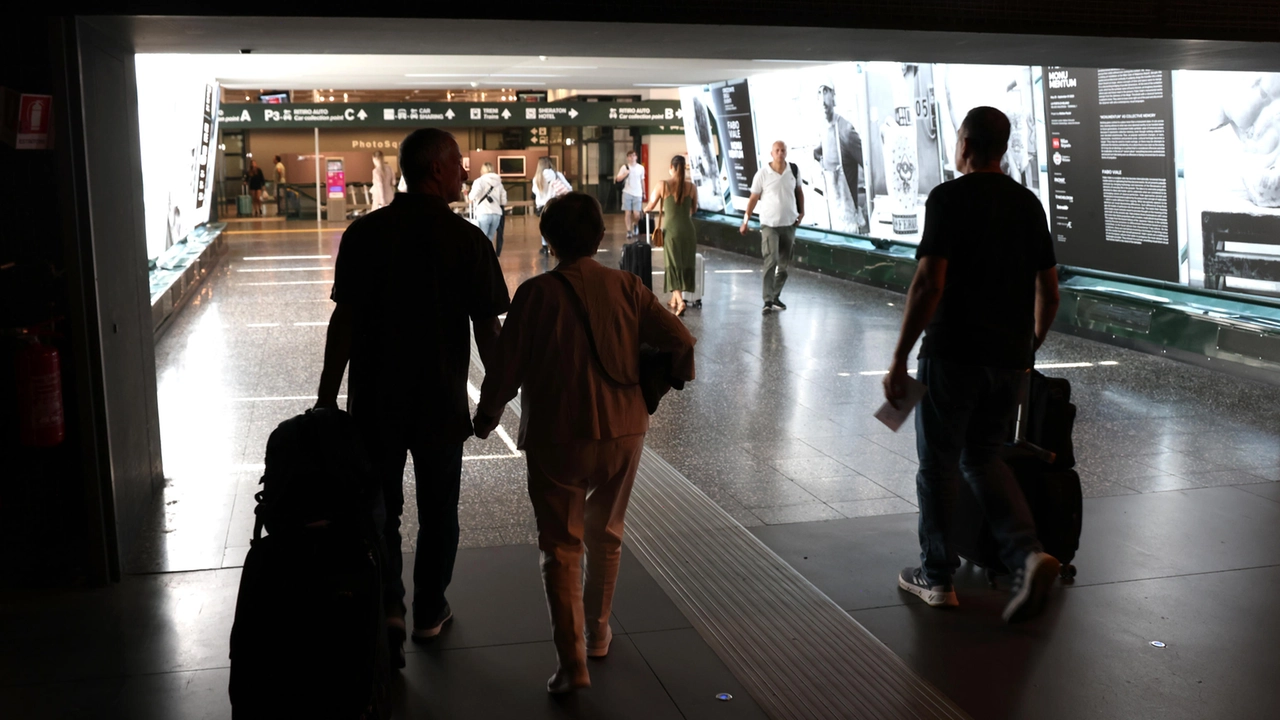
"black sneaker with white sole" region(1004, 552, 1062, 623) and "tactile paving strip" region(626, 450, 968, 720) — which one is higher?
"black sneaker with white sole" region(1004, 552, 1062, 623)

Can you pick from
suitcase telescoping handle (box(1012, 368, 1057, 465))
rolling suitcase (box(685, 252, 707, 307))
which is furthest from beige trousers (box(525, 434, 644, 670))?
rolling suitcase (box(685, 252, 707, 307))

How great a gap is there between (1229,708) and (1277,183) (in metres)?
6.33

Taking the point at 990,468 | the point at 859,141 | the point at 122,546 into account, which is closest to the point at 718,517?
the point at 990,468

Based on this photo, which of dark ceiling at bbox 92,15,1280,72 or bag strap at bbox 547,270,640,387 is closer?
bag strap at bbox 547,270,640,387

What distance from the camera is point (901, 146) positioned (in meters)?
13.9

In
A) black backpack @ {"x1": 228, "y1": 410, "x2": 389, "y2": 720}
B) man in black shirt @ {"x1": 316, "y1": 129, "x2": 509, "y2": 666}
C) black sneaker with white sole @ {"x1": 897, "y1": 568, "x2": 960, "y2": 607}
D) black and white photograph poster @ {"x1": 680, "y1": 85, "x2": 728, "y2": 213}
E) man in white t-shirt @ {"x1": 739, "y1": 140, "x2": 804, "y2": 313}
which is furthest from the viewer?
black and white photograph poster @ {"x1": 680, "y1": 85, "x2": 728, "y2": 213}

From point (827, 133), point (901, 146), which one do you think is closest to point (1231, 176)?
point (901, 146)

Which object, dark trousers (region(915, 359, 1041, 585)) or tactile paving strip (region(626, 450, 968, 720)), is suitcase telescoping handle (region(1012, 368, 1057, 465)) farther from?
tactile paving strip (region(626, 450, 968, 720))

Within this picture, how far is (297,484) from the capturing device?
2965 mm

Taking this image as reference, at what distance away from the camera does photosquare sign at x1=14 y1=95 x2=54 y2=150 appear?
3.95 m

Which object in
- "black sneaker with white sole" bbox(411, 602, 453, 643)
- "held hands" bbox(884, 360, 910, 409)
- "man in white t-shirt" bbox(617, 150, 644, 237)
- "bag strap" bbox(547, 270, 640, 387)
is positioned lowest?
"black sneaker with white sole" bbox(411, 602, 453, 643)

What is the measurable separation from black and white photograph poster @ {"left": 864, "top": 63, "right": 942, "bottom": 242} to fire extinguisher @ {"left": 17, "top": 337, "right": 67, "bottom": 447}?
10.4 metres

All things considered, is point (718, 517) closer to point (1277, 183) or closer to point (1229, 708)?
point (1229, 708)

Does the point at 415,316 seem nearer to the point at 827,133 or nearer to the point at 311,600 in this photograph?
the point at 311,600
